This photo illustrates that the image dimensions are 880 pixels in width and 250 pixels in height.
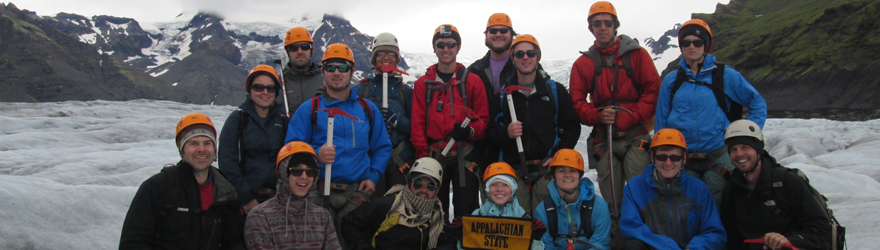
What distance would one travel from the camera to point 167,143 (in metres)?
20.3

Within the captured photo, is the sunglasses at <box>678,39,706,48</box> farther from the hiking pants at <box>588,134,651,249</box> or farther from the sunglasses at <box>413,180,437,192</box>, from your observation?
the sunglasses at <box>413,180,437,192</box>

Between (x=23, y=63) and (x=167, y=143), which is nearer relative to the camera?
(x=167, y=143)

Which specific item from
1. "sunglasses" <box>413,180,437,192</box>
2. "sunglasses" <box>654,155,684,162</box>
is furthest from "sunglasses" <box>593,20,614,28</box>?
"sunglasses" <box>413,180,437,192</box>

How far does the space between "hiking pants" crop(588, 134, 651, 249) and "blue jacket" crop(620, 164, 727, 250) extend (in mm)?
711

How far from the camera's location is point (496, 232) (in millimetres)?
5523

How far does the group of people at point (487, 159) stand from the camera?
4.96m

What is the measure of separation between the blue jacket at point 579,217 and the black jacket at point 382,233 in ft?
3.63

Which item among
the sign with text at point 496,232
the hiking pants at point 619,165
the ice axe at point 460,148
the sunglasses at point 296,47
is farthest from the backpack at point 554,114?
the sunglasses at point 296,47

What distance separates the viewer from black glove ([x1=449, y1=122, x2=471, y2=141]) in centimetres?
613

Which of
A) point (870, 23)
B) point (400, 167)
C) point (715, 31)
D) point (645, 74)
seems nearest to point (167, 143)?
point (400, 167)

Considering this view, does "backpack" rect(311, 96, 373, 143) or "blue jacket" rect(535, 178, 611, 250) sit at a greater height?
"backpack" rect(311, 96, 373, 143)

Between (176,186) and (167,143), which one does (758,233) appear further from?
(167,143)

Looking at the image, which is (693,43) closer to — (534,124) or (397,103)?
(534,124)

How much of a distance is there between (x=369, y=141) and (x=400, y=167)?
0.61 meters
